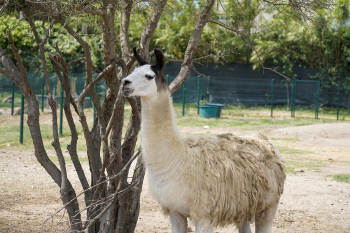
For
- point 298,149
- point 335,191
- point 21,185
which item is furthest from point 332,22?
point 21,185

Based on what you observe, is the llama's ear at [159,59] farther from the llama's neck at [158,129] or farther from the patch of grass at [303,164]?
the patch of grass at [303,164]

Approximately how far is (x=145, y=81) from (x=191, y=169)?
0.89 metres

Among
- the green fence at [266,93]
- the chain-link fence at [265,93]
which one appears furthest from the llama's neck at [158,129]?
the chain-link fence at [265,93]

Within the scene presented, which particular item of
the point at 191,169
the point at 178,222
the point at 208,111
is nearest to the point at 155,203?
the point at 178,222

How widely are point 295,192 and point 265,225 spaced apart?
2.91 meters

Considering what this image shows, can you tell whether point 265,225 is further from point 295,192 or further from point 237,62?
point 237,62

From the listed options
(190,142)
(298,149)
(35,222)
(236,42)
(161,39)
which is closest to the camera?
(190,142)

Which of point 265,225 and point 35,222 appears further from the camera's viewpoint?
point 35,222

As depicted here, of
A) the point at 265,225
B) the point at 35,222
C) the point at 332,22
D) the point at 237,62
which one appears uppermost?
the point at 332,22

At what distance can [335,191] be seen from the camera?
6617mm

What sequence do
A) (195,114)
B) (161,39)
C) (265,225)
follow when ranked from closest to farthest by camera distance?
(265,225), (195,114), (161,39)

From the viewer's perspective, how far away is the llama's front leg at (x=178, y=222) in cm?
346

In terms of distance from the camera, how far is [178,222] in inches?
137

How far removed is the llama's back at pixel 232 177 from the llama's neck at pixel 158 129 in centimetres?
27
